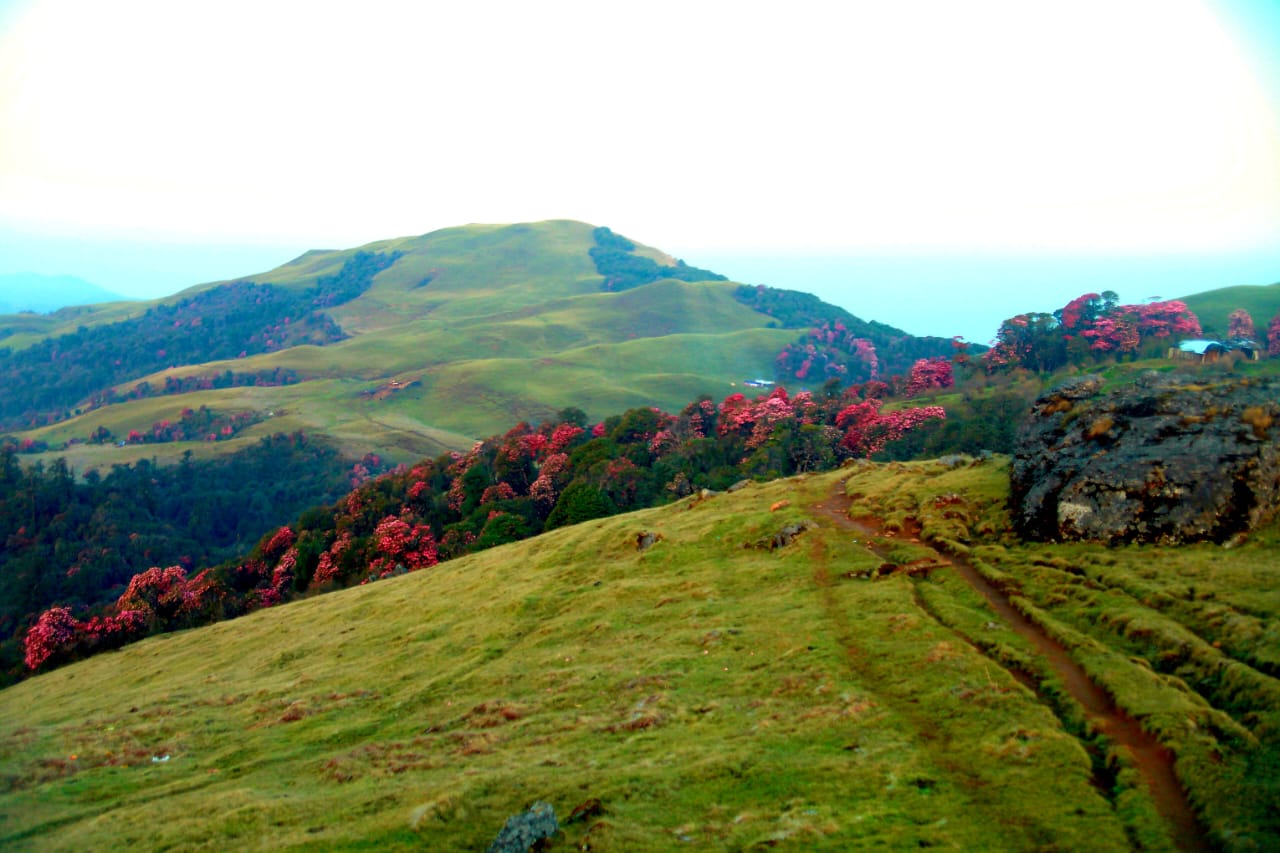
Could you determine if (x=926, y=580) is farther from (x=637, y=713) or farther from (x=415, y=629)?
(x=415, y=629)

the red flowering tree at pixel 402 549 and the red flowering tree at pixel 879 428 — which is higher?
the red flowering tree at pixel 879 428

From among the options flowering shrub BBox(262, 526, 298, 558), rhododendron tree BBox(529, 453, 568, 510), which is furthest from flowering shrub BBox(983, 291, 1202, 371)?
flowering shrub BBox(262, 526, 298, 558)

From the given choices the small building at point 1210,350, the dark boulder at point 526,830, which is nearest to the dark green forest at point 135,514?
the dark boulder at point 526,830

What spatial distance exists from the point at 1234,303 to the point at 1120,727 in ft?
525

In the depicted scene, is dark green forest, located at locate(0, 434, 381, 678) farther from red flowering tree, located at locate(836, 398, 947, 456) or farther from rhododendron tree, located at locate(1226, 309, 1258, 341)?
rhododendron tree, located at locate(1226, 309, 1258, 341)

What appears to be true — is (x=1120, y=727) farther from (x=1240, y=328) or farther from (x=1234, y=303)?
(x=1234, y=303)

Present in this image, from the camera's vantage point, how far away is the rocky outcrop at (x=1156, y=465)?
1077 inches

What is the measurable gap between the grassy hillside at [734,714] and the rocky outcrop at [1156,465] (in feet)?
4.54

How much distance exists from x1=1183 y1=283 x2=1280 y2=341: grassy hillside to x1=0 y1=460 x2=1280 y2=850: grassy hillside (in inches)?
4603

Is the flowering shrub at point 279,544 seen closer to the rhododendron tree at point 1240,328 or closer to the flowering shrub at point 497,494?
the flowering shrub at point 497,494

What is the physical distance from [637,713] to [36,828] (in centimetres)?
1564

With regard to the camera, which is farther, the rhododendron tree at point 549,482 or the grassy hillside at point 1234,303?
the grassy hillside at point 1234,303

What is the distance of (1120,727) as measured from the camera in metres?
16.8

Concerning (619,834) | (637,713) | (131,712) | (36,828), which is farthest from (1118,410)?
(131,712)
